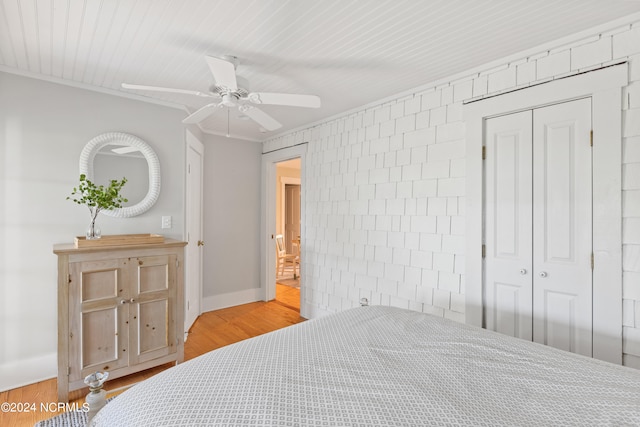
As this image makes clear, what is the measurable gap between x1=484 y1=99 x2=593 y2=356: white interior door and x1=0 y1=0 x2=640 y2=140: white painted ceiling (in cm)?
60

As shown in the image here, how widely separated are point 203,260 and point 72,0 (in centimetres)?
305

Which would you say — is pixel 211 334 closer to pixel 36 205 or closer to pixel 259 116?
pixel 36 205

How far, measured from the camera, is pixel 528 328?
2178mm

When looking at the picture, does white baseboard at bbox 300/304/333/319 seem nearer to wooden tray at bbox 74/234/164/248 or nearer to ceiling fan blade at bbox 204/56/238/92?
wooden tray at bbox 74/234/164/248

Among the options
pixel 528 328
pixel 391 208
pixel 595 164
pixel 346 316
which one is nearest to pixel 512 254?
pixel 528 328

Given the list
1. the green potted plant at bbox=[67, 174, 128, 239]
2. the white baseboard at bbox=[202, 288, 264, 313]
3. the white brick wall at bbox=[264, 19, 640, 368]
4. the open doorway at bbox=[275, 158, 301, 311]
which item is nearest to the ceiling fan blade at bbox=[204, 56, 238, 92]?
the green potted plant at bbox=[67, 174, 128, 239]

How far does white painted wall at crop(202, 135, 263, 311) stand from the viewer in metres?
4.18

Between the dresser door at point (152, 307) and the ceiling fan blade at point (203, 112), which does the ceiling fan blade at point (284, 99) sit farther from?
the dresser door at point (152, 307)

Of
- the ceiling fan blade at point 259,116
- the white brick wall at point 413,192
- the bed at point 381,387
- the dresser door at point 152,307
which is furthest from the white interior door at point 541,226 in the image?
the dresser door at point 152,307

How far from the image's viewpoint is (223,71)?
1.76 meters

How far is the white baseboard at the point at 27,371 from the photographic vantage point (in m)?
2.37

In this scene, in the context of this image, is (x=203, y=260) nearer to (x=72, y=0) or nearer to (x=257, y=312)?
(x=257, y=312)

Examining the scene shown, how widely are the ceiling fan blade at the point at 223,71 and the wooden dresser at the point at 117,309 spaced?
1.46 m

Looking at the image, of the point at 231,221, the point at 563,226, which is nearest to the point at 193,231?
the point at 231,221
